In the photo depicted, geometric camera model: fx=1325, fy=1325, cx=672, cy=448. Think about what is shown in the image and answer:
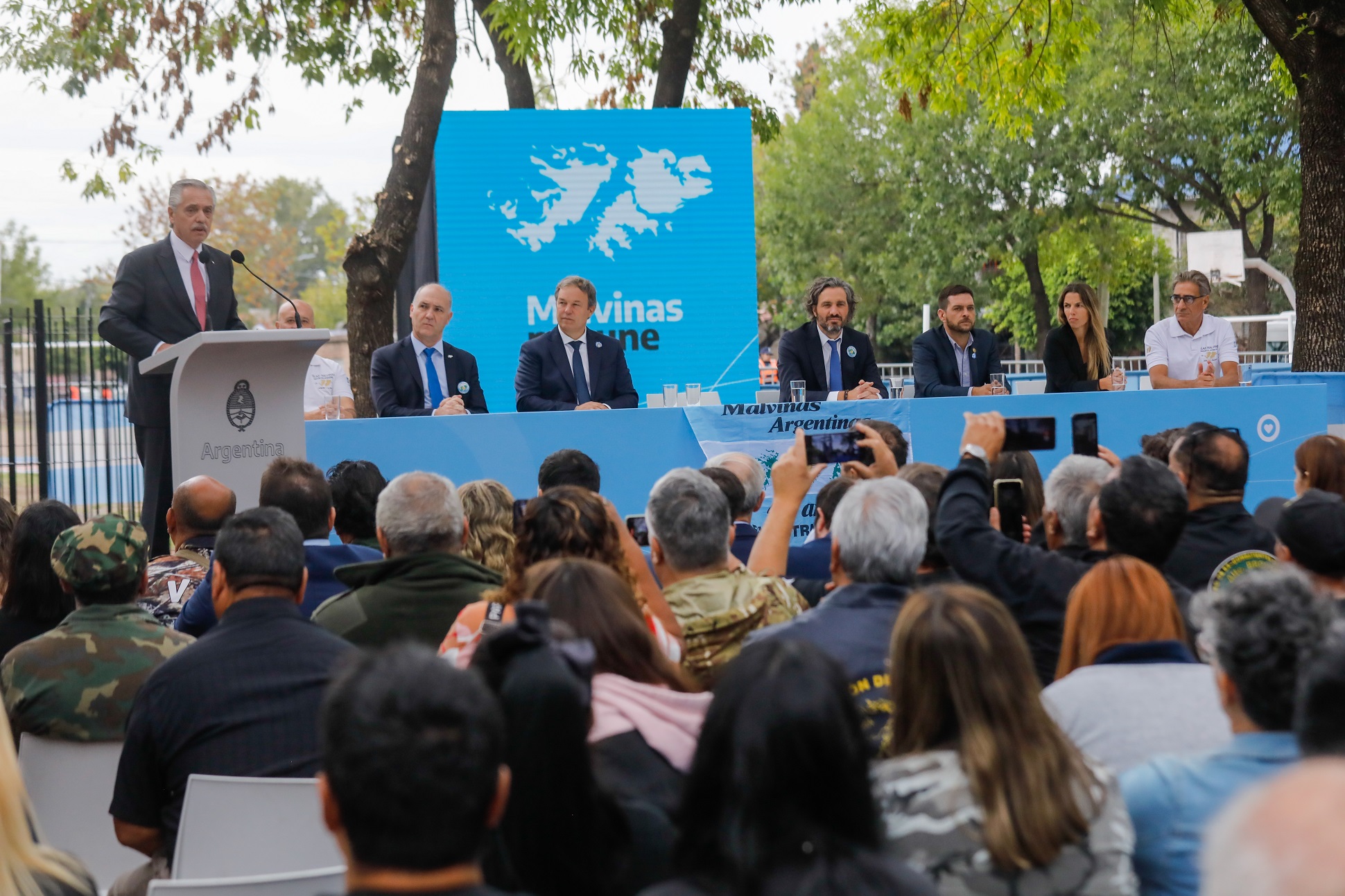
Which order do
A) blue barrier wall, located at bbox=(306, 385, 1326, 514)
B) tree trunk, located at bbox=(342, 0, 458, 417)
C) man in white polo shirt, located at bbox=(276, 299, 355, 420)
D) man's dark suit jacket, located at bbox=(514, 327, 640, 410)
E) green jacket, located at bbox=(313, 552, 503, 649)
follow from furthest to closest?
tree trunk, located at bbox=(342, 0, 458, 417) < man in white polo shirt, located at bbox=(276, 299, 355, 420) < man's dark suit jacket, located at bbox=(514, 327, 640, 410) < blue barrier wall, located at bbox=(306, 385, 1326, 514) < green jacket, located at bbox=(313, 552, 503, 649)

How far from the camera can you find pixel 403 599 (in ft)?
12.4

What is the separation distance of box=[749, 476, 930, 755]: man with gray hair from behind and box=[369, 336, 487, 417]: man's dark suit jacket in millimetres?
5314

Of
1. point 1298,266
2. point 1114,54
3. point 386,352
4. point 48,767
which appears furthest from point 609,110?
point 1114,54

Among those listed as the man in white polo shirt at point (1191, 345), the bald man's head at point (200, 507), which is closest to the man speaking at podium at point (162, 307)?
the bald man's head at point (200, 507)

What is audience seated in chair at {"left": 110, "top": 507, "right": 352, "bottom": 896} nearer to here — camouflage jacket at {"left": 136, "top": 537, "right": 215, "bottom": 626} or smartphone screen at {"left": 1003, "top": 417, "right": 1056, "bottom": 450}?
camouflage jacket at {"left": 136, "top": 537, "right": 215, "bottom": 626}

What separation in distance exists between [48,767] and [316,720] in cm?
81

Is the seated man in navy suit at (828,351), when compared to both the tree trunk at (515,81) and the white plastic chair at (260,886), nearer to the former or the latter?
the tree trunk at (515,81)

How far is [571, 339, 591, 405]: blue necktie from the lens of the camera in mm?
8703

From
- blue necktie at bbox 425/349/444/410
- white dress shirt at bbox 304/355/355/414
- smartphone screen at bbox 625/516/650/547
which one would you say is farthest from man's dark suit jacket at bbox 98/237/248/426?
white dress shirt at bbox 304/355/355/414

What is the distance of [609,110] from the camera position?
1209cm

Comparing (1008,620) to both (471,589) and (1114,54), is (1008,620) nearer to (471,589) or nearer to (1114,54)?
(471,589)

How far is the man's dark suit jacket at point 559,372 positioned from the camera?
8.66 m

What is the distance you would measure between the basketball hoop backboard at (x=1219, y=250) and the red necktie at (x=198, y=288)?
79.8 feet

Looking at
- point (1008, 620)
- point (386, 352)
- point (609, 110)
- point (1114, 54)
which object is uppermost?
point (1114, 54)
